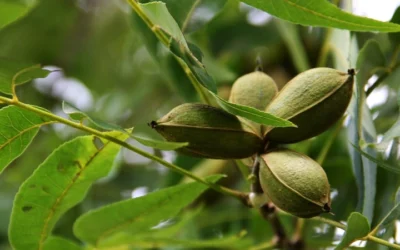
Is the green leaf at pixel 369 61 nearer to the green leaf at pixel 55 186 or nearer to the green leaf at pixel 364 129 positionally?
the green leaf at pixel 364 129

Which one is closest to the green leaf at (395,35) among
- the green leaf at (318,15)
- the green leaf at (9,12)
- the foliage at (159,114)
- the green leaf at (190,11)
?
the foliage at (159,114)

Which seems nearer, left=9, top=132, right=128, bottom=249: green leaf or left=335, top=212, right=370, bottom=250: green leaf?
left=335, top=212, right=370, bottom=250: green leaf

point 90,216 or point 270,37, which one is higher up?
point 270,37

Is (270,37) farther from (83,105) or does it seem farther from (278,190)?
(278,190)

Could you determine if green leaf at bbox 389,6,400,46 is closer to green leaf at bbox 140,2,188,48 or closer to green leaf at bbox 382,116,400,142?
green leaf at bbox 382,116,400,142

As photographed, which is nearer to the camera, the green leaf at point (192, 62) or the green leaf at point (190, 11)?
the green leaf at point (192, 62)

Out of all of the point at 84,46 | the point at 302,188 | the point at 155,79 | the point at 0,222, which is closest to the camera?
the point at 302,188

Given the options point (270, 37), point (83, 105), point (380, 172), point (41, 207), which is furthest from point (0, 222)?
point (380, 172)

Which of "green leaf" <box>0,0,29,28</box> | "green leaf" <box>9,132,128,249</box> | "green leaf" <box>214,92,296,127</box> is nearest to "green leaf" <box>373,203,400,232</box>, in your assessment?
"green leaf" <box>214,92,296,127</box>
